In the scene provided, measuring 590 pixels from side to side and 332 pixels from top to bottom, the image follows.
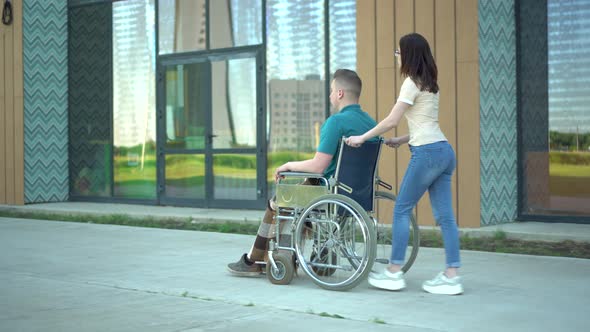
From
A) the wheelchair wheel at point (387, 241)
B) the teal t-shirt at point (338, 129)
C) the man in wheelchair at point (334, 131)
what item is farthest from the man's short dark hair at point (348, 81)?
the wheelchair wheel at point (387, 241)

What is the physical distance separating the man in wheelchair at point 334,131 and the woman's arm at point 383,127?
0.26 meters

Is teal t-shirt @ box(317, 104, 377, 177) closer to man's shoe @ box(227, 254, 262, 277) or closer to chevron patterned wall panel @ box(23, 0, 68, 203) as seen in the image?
man's shoe @ box(227, 254, 262, 277)

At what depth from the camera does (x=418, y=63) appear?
211 inches

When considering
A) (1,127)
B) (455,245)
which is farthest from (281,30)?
(455,245)

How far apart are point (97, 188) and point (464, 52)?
683cm

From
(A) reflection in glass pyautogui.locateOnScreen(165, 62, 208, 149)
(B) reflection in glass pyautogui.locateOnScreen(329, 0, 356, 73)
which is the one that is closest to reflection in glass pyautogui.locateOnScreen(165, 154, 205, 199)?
(A) reflection in glass pyautogui.locateOnScreen(165, 62, 208, 149)

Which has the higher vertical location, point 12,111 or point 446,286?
point 12,111

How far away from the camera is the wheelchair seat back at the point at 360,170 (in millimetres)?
5500

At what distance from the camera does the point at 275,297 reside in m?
5.27

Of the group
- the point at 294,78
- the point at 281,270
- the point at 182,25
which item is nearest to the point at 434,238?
the point at 281,270

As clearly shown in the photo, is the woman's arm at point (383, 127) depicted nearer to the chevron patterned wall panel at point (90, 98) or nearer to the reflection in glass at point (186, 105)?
the reflection in glass at point (186, 105)

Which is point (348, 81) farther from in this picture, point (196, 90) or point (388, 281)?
point (196, 90)

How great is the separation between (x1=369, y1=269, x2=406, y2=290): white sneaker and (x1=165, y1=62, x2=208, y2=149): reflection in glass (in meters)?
6.85

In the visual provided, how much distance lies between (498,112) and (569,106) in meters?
0.77
